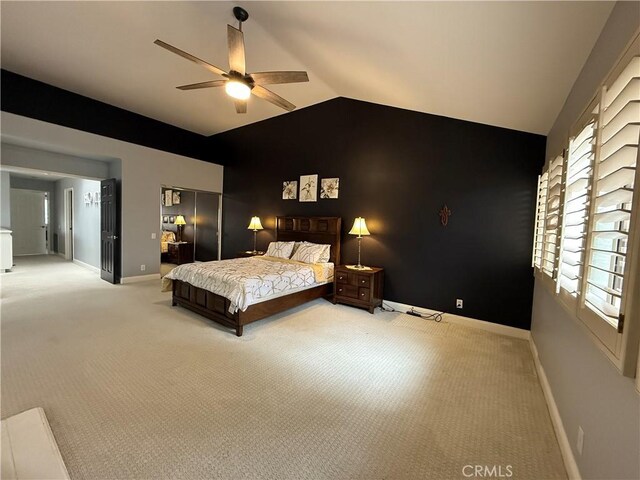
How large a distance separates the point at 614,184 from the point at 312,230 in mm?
4361

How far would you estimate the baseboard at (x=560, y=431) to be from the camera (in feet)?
5.07

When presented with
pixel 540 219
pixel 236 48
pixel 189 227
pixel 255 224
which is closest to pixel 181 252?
pixel 189 227

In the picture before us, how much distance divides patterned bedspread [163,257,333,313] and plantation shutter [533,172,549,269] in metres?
2.87

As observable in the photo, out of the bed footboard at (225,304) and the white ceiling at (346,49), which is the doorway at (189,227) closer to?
the white ceiling at (346,49)

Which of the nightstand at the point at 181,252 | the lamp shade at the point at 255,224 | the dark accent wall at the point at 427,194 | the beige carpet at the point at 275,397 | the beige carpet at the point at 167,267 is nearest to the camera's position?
the beige carpet at the point at 275,397

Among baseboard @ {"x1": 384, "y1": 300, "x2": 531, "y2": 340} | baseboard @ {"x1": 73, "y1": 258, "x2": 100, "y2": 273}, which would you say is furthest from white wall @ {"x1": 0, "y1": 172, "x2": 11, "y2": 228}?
baseboard @ {"x1": 384, "y1": 300, "x2": 531, "y2": 340}

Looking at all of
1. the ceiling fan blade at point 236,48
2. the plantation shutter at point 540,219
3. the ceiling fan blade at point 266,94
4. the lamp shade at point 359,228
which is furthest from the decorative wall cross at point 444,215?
the ceiling fan blade at point 236,48

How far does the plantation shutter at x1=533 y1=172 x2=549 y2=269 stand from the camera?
291 cm

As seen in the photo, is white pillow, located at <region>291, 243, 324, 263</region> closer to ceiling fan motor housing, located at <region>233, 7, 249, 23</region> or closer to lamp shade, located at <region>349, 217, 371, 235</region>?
lamp shade, located at <region>349, 217, 371, 235</region>

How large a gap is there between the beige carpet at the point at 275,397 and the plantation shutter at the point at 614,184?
1.12m

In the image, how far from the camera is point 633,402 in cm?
103

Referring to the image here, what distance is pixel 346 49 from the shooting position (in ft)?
10.0

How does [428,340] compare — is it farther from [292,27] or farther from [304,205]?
[292,27]

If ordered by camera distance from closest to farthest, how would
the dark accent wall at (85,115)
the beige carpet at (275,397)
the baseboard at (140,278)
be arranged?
the beige carpet at (275,397) → the dark accent wall at (85,115) → the baseboard at (140,278)
